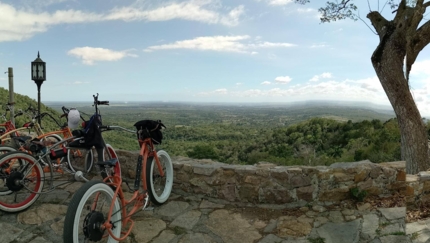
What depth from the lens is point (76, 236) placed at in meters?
1.88

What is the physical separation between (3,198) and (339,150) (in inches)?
454

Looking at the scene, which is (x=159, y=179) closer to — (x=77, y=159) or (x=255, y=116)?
(x=77, y=159)

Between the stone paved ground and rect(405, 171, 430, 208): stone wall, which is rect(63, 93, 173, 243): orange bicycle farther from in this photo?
rect(405, 171, 430, 208): stone wall

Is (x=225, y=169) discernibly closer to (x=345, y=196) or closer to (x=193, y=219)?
(x=193, y=219)

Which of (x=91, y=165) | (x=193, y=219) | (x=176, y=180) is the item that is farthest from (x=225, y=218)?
(x=91, y=165)

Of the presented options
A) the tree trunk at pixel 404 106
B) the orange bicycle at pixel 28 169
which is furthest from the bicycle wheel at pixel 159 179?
the tree trunk at pixel 404 106

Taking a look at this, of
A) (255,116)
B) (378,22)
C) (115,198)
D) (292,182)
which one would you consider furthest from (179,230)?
(255,116)

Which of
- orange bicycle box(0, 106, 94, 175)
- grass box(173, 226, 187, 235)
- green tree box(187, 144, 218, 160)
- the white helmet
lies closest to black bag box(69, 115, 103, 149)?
the white helmet

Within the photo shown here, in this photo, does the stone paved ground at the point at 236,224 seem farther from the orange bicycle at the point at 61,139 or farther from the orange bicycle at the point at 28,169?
the orange bicycle at the point at 61,139

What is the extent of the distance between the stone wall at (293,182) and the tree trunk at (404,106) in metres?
2.31

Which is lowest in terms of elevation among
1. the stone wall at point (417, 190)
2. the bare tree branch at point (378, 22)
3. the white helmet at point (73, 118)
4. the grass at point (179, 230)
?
the grass at point (179, 230)

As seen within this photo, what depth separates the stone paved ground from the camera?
99.7 inches

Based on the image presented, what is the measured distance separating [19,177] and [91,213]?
1183mm

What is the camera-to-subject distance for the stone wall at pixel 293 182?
3148 millimetres
